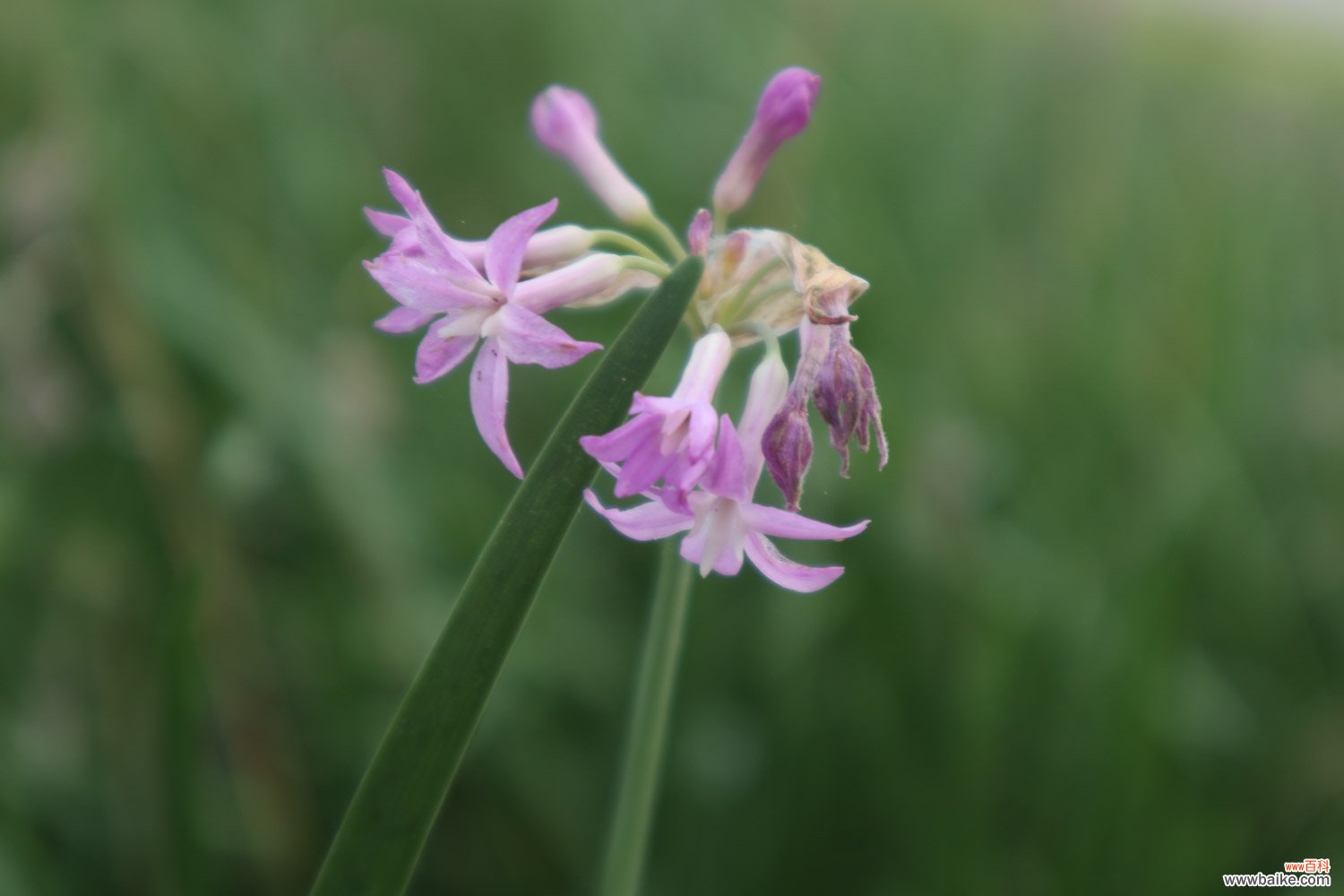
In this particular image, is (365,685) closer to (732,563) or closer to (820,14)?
(732,563)

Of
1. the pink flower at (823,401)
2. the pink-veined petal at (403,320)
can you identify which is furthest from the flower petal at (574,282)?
the pink flower at (823,401)

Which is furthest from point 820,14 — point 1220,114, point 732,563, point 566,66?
point 732,563

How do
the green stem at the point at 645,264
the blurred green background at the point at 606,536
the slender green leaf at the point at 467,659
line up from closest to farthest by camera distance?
the slender green leaf at the point at 467,659
the green stem at the point at 645,264
the blurred green background at the point at 606,536

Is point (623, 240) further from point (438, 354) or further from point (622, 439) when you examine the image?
point (622, 439)

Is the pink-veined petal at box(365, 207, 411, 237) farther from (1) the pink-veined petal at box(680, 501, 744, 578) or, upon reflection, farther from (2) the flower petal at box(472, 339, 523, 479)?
(1) the pink-veined petal at box(680, 501, 744, 578)

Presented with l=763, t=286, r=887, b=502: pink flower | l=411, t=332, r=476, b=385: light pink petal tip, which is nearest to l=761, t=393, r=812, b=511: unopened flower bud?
l=763, t=286, r=887, b=502: pink flower

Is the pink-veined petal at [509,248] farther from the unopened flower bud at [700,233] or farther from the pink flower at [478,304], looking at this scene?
the unopened flower bud at [700,233]
